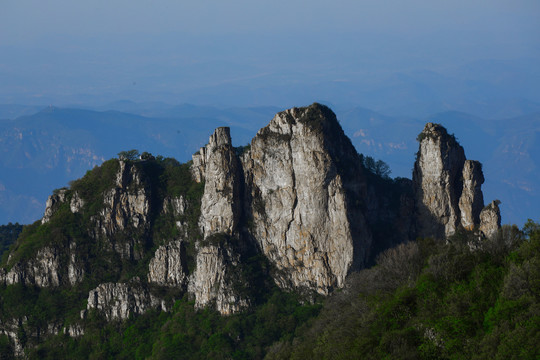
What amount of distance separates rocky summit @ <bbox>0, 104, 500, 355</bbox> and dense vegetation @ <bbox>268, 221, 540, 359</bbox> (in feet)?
56.6

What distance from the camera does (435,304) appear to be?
43719 millimetres

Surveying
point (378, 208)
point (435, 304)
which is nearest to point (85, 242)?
point (378, 208)

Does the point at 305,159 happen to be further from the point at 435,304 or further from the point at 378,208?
the point at 435,304

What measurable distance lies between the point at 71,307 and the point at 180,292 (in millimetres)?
12606

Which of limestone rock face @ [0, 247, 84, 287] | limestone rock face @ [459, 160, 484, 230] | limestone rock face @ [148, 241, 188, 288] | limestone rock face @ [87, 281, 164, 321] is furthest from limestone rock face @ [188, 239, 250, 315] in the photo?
limestone rock face @ [459, 160, 484, 230]

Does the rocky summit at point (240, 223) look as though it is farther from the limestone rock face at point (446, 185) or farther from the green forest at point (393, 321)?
the green forest at point (393, 321)

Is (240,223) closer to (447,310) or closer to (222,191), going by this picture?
(222,191)

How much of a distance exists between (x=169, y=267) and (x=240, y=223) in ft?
31.5

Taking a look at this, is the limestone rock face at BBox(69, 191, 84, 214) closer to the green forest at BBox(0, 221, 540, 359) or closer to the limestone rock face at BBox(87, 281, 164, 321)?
the limestone rock face at BBox(87, 281, 164, 321)

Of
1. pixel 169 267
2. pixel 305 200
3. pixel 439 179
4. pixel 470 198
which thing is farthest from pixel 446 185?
pixel 169 267

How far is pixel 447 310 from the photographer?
4222cm

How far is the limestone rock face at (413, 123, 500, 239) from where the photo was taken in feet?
245

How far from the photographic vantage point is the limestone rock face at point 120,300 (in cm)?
7594

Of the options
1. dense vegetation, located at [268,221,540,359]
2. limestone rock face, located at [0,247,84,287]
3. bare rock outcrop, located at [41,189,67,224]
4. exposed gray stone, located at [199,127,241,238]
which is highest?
bare rock outcrop, located at [41,189,67,224]
